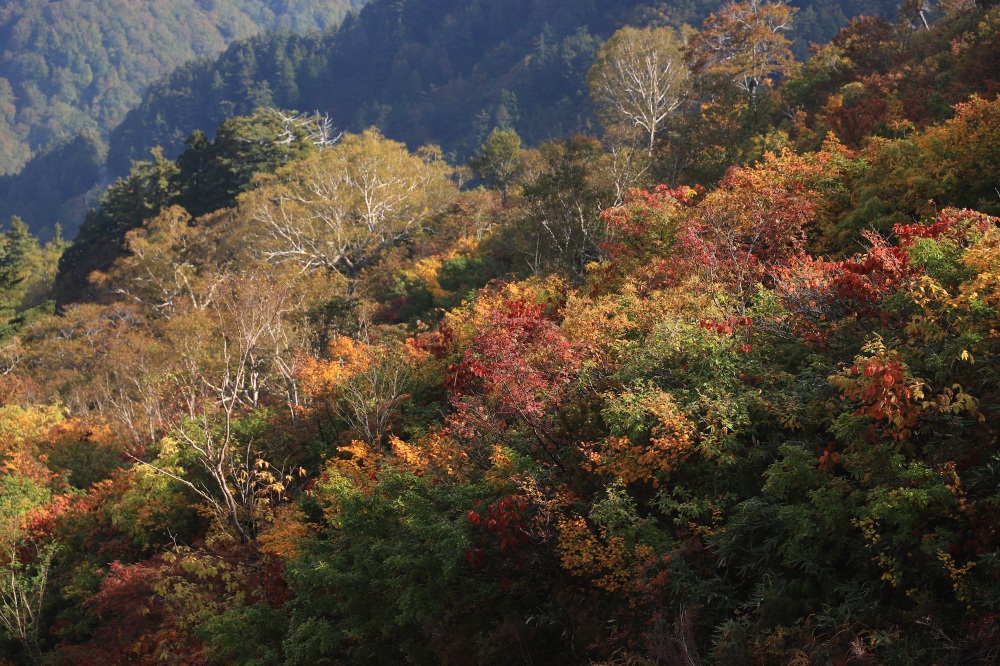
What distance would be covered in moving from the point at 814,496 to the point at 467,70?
497ft

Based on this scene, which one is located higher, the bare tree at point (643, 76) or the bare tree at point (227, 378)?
the bare tree at point (643, 76)

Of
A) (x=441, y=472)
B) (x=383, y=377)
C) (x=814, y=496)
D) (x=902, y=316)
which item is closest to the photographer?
(x=814, y=496)

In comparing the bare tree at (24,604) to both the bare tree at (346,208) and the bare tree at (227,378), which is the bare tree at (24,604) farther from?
the bare tree at (346,208)

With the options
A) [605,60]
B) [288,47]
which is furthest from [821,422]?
[288,47]

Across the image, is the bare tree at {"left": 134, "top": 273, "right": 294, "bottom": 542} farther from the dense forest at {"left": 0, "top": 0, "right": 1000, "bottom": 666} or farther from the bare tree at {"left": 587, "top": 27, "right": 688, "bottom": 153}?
the bare tree at {"left": 587, "top": 27, "right": 688, "bottom": 153}

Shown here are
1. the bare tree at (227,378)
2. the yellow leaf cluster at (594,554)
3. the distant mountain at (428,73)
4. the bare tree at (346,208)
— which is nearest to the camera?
the yellow leaf cluster at (594,554)

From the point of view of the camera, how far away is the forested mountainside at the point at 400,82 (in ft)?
375

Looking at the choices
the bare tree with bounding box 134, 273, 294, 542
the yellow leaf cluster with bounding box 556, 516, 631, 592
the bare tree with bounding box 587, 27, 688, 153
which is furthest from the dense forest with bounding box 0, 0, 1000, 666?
the bare tree with bounding box 587, 27, 688, 153

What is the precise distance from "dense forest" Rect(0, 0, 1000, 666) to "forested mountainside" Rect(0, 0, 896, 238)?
8392 centimetres

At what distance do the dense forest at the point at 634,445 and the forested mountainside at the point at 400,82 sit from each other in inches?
3304

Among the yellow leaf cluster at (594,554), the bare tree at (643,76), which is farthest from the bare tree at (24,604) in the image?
the bare tree at (643,76)

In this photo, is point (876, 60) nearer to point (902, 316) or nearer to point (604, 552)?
point (902, 316)

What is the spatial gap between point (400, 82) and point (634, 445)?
154m

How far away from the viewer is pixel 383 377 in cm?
1438
